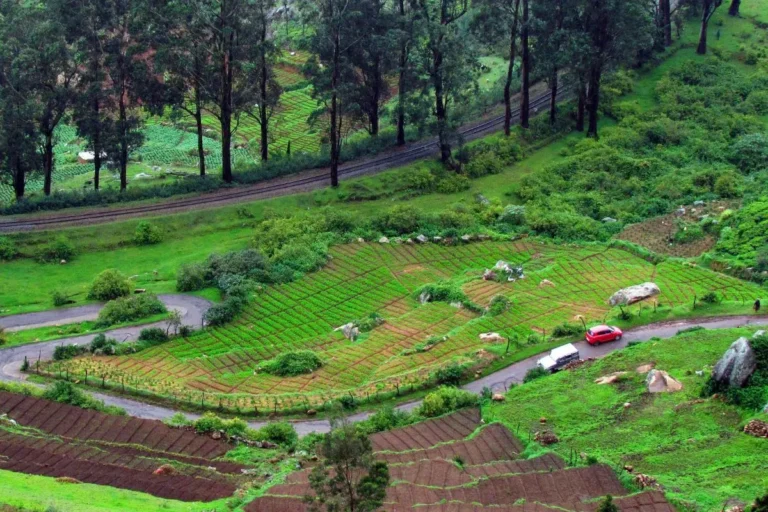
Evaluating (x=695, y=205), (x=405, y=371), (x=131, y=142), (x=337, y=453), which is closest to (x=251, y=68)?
(x=131, y=142)

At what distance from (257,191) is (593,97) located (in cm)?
3168

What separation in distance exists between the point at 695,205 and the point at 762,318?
67.6 ft

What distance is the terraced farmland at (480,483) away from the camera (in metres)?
38.3

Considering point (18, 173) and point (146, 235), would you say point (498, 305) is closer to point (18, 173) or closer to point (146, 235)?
point (146, 235)

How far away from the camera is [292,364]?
2136 inches

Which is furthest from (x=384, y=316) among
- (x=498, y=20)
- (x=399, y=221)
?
(x=498, y=20)

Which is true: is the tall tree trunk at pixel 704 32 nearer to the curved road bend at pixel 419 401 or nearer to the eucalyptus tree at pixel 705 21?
the eucalyptus tree at pixel 705 21

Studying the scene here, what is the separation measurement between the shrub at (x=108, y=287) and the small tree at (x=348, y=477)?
1327 inches

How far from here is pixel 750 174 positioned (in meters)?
80.6

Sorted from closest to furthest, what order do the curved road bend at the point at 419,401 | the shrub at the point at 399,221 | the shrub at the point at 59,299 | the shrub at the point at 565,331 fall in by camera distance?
1. the curved road bend at the point at 419,401
2. the shrub at the point at 565,331
3. the shrub at the point at 59,299
4. the shrub at the point at 399,221

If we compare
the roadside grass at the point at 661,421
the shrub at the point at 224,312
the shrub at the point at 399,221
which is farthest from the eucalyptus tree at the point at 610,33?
the shrub at the point at 224,312

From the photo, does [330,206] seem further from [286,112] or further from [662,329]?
[286,112]

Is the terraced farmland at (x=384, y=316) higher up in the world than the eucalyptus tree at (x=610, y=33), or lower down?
lower down

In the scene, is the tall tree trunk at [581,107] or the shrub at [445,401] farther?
the tall tree trunk at [581,107]
